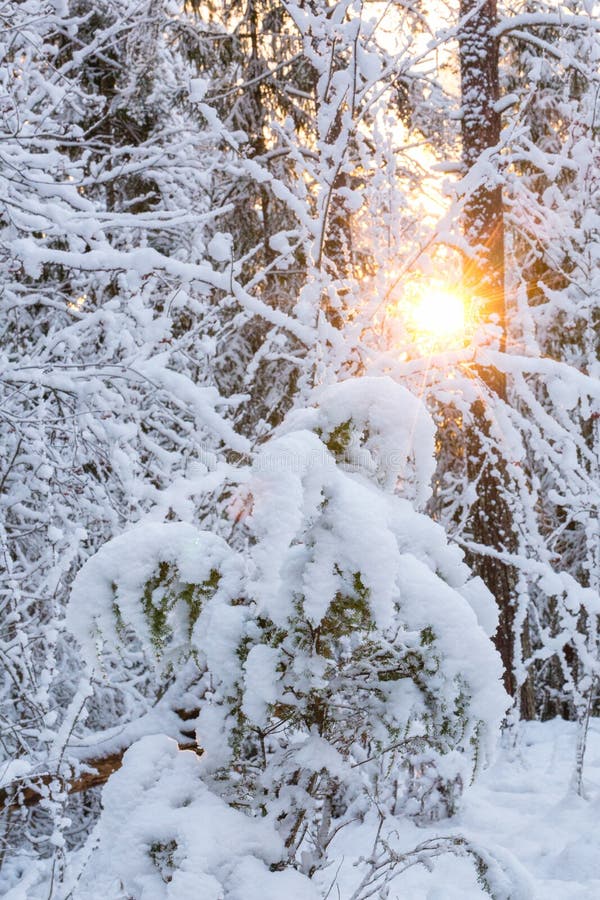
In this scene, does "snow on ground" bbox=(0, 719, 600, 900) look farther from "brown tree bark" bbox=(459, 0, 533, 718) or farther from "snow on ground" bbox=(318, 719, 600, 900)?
"brown tree bark" bbox=(459, 0, 533, 718)

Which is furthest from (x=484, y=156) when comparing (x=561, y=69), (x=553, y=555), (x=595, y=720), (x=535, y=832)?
(x=595, y=720)

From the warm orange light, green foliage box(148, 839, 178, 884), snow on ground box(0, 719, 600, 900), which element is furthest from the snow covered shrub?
the warm orange light

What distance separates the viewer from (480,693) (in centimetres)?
193

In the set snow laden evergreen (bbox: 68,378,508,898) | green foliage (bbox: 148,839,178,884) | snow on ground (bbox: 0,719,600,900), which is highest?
snow laden evergreen (bbox: 68,378,508,898)

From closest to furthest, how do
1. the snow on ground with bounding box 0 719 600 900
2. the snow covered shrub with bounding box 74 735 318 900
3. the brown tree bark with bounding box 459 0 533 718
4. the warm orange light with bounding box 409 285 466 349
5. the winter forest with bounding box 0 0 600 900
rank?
the snow covered shrub with bounding box 74 735 318 900 < the winter forest with bounding box 0 0 600 900 < the snow on ground with bounding box 0 719 600 900 < the warm orange light with bounding box 409 285 466 349 < the brown tree bark with bounding box 459 0 533 718

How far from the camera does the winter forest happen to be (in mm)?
1962

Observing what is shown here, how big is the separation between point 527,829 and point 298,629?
376 cm

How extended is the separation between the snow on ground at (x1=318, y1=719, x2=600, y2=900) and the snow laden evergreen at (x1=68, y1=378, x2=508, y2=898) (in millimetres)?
634

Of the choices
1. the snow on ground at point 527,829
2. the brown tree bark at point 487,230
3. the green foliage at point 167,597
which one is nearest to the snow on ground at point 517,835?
the snow on ground at point 527,829

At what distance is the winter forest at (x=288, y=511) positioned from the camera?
6.44 feet

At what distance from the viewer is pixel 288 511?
170 centimetres

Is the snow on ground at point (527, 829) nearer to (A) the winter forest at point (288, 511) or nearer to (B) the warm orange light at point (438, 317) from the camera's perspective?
(A) the winter forest at point (288, 511)

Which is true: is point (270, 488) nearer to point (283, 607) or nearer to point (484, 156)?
point (283, 607)

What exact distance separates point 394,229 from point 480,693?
3829 millimetres
